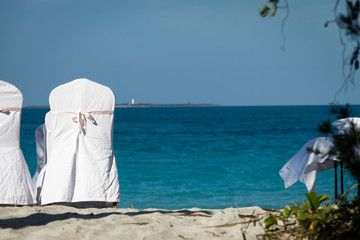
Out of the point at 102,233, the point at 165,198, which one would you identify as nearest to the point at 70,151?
the point at 102,233

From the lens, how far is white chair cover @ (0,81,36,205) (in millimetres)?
5445

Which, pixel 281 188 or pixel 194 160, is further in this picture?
pixel 194 160

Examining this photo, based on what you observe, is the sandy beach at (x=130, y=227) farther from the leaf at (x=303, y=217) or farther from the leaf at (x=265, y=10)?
the leaf at (x=265, y=10)

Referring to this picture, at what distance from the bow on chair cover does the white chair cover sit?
24 cm

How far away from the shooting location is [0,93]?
18.1 feet

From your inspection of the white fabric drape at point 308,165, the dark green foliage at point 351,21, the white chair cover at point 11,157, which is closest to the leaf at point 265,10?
the dark green foliage at point 351,21

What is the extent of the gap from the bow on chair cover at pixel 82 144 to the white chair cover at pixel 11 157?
0.24 metres

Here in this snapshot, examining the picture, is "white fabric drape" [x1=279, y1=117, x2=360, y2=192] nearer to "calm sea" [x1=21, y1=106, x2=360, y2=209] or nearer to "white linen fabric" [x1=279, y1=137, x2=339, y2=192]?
"white linen fabric" [x1=279, y1=137, x2=339, y2=192]

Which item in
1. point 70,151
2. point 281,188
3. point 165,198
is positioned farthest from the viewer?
point 281,188

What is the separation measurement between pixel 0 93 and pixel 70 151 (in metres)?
1.09

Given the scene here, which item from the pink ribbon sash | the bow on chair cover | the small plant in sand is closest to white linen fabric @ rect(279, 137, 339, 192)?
the small plant in sand

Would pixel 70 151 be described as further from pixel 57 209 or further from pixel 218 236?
pixel 218 236

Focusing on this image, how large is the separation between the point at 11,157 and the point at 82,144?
88cm

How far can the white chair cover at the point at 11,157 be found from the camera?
545 centimetres
